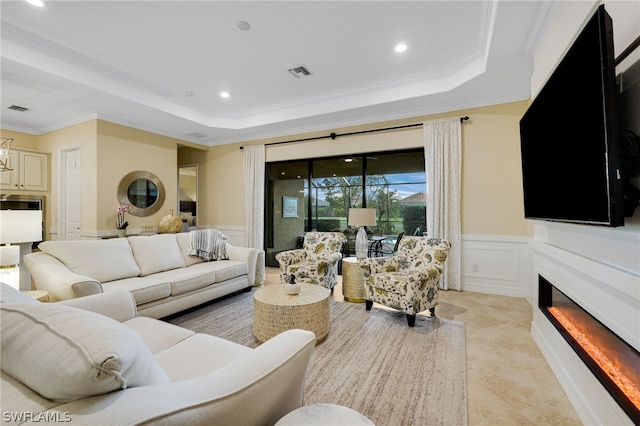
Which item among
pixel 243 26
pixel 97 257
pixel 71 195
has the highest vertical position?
pixel 243 26

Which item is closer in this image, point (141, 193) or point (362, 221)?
point (362, 221)

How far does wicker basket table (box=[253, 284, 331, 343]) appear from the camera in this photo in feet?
7.94

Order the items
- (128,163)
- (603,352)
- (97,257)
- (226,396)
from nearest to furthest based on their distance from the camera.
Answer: (226,396), (603,352), (97,257), (128,163)

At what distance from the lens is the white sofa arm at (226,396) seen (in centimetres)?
66

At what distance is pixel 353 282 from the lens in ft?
12.2

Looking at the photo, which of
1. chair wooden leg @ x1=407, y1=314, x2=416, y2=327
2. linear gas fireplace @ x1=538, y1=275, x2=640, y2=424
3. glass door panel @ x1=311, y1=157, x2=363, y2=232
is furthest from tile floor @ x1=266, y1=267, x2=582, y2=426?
glass door panel @ x1=311, y1=157, x2=363, y2=232

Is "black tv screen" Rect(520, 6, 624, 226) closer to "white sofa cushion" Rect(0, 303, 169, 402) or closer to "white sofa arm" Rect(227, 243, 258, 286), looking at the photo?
"white sofa cushion" Rect(0, 303, 169, 402)

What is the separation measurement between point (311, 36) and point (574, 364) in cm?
359

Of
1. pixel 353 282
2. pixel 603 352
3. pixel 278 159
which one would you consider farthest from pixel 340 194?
pixel 603 352

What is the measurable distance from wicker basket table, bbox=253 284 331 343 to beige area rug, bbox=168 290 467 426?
155mm

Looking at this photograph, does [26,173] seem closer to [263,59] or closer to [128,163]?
[128,163]

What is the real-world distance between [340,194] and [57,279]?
407 cm

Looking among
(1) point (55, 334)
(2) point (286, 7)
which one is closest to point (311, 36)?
(2) point (286, 7)

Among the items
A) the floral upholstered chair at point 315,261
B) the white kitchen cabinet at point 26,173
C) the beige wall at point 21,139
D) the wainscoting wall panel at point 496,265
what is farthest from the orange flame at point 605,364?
the beige wall at point 21,139
